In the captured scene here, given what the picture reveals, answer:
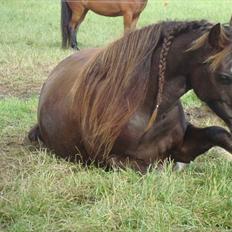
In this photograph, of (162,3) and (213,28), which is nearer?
(213,28)

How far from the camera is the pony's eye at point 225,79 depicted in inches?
128

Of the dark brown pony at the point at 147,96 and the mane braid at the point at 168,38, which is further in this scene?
the mane braid at the point at 168,38

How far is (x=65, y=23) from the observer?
11617mm

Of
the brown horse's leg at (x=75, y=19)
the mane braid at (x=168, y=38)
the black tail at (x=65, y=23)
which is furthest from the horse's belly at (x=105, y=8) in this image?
the mane braid at (x=168, y=38)

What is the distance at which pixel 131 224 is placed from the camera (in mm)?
2902

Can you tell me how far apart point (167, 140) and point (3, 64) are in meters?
4.59

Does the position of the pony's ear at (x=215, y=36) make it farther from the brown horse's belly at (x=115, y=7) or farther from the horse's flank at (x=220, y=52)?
the brown horse's belly at (x=115, y=7)

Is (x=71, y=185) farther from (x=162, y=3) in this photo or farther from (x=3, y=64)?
(x=162, y=3)

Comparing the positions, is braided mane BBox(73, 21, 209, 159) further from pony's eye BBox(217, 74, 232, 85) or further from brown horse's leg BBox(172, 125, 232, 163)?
brown horse's leg BBox(172, 125, 232, 163)

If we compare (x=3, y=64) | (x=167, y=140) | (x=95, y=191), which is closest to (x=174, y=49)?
(x=167, y=140)

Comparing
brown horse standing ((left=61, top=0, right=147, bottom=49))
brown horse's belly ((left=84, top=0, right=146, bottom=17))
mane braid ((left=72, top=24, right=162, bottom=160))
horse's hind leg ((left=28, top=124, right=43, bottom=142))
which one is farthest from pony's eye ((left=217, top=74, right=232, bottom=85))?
brown horse's belly ((left=84, top=0, right=146, bottom=17))

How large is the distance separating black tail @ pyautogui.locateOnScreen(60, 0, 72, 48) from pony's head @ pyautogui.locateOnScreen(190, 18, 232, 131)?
769 cm

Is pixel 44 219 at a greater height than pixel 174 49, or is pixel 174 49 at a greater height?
pixel 174 49

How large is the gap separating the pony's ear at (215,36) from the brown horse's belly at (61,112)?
113cm
